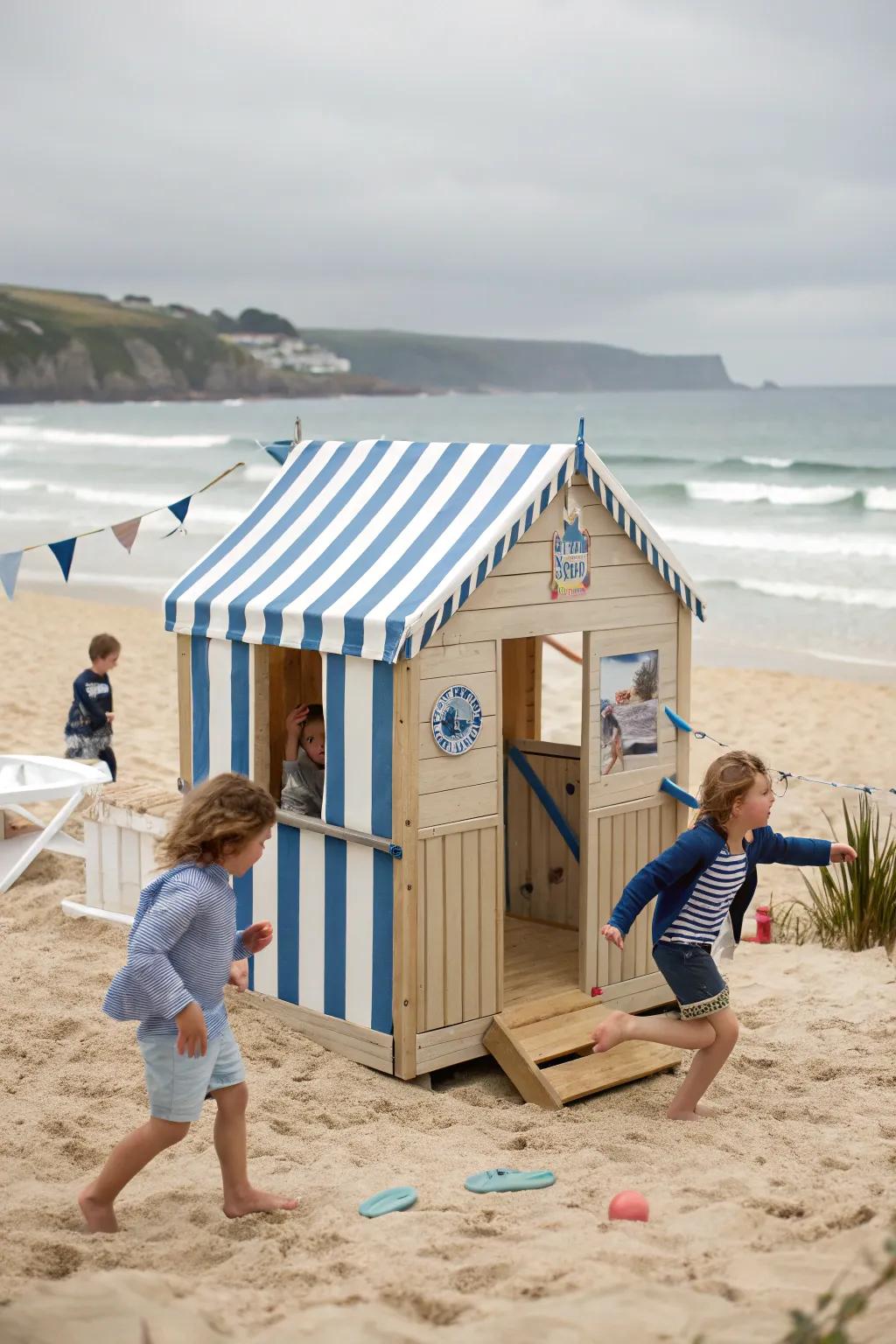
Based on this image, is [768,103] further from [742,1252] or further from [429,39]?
[742,1252]

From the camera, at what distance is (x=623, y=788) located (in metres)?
6.28

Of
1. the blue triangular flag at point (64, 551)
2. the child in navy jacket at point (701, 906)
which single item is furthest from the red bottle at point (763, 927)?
the blue triangular flag at point (64, 551)

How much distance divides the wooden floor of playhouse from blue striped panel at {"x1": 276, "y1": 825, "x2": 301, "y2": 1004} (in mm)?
932

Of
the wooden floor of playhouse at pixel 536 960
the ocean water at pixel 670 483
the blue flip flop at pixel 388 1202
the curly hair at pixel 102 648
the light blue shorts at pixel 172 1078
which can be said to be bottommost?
the blue flip flop at pixel 388 1202

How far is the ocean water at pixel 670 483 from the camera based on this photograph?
21969mm

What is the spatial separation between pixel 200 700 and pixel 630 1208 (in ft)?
10.6

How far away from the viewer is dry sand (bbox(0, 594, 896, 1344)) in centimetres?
337

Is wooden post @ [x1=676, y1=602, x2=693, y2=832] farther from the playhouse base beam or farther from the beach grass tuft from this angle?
the playhouse base beam

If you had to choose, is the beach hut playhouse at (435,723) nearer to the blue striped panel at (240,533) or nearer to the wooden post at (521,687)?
the blue striped panel at (240,533)

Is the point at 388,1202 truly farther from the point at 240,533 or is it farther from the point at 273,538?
the point at 240,533

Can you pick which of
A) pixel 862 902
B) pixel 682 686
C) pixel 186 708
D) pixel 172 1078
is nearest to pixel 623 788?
pixel 682 686

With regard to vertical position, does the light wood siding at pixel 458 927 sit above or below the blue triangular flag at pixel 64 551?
below

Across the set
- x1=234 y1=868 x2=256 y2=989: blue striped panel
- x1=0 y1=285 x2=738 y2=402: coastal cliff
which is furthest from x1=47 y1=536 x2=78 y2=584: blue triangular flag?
x1=0 y1=285 x2=738 y2=402: coastal cliff

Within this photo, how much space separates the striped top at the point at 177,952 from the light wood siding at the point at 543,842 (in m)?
3.22
